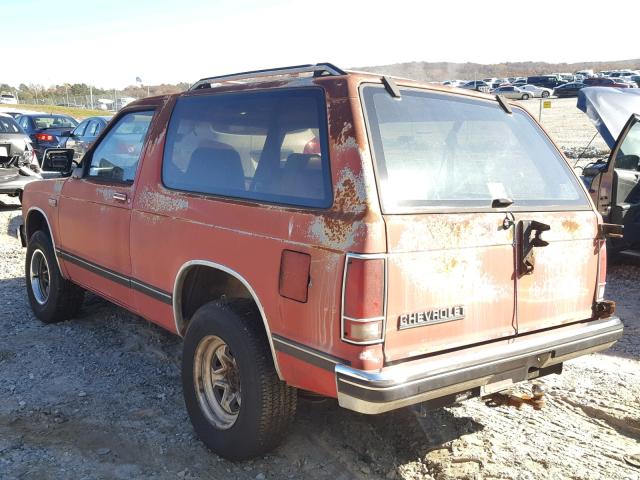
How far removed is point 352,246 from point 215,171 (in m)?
1.31

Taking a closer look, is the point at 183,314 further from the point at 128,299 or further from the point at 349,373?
the point at 349,373

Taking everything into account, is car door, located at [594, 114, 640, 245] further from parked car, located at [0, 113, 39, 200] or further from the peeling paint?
parked car, located at [0, 113, 39, 200]

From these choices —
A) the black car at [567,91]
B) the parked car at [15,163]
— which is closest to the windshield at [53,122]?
the parked car at [15,163]

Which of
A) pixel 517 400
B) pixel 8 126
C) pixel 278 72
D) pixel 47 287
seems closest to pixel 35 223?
pixel 47 287

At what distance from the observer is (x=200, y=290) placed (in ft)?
12.4

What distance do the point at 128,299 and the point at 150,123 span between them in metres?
1.22

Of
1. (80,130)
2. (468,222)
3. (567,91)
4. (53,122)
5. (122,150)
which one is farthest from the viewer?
(567,91)

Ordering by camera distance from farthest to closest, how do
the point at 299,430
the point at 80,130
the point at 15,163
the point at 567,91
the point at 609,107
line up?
1. the point at 567,91
2. the point at 80,130
3. the point at 15,163
4. the point at 609,107
5. the point at 299,430

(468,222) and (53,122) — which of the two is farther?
(53,122)

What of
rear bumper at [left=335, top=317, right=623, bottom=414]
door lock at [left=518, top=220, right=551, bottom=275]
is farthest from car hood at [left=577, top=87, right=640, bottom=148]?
door lock at [left=518, top=220, right=551, bottom=275]

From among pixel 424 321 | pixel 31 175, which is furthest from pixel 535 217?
pixel 31 175

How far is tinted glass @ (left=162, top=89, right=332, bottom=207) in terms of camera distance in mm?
3033

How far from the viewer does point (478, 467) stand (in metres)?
3.36

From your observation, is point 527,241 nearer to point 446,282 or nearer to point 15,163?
point 446,282
